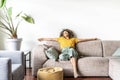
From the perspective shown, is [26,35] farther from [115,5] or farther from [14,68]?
[115,5]

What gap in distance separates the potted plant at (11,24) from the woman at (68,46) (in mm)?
515

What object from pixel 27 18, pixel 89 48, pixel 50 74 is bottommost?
pixel 50 74

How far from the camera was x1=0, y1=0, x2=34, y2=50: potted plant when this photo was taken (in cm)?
452

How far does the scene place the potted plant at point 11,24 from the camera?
4.52m

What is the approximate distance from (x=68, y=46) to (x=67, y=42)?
0.32ft

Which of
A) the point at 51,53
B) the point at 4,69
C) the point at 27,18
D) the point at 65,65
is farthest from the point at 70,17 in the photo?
the point at 4,69

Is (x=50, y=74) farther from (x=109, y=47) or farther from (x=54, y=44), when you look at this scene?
(x=109, y=47)

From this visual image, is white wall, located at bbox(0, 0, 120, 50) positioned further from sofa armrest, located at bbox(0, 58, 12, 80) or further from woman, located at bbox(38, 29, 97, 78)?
Answer: sofa armrest, located at bbox(0, 58, 12, 80)

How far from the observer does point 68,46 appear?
4.55m

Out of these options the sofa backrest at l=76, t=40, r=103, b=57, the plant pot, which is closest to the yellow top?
the sofa backrest at l=76, t=40, r=103, b=57

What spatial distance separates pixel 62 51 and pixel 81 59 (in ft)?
1.56

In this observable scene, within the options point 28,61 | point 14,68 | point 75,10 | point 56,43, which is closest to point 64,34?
point 56,43

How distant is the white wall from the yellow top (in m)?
0.31

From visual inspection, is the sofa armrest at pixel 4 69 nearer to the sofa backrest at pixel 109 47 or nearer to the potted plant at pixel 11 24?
the potted plant at pixel 11 24
